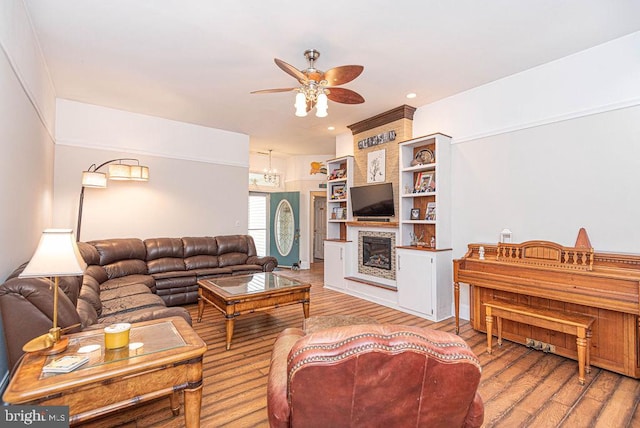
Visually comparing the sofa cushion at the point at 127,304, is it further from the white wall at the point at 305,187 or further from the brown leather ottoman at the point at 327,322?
the white wall at the point at 305,187

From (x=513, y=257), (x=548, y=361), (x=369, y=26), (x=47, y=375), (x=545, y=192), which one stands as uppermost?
(x=369, y=26)

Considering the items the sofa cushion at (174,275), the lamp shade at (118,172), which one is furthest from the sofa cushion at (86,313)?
the lamp shade at (118,172)

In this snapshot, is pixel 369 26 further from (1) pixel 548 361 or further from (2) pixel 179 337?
(1) pixel 548 361

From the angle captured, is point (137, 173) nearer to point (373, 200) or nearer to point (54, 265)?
point (54, 265)

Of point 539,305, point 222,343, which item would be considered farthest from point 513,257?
point 222,343

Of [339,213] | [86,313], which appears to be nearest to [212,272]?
[86,313]

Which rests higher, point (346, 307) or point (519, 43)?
point (519, 43)

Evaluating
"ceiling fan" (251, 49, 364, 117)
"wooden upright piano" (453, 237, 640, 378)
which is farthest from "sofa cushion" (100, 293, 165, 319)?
"wooden upright piano" (453, 237, 640, 378)

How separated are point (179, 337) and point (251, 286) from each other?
1.76 meters

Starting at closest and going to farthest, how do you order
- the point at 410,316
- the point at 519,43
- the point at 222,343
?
1. the point at 519,43
2. the point at 222,343
3. the point at 410,316

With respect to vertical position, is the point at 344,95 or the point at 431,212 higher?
the point at 344,95

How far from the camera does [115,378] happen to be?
51.4 inches

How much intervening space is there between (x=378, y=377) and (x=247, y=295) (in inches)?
89.6

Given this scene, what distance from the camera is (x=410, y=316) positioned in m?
4.07
